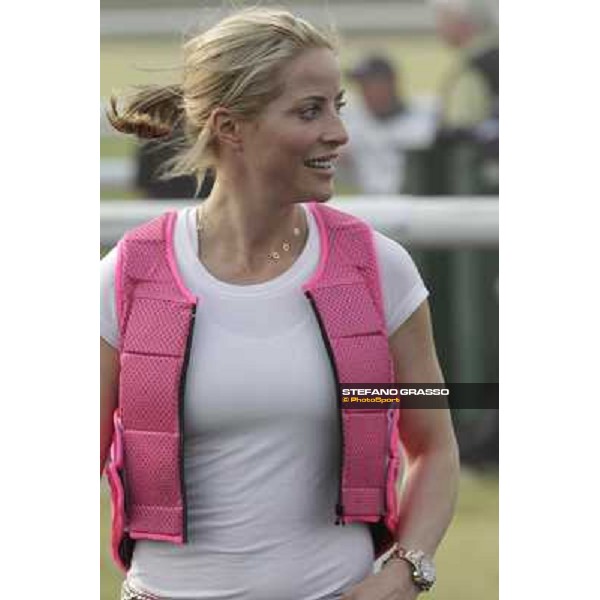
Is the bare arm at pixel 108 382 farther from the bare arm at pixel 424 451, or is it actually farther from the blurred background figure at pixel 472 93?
the blurred background figure at pixel 472 93

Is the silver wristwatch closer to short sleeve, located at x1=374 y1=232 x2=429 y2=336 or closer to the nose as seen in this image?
short sleeve, located at x1=374 y1=232 x2=429 y2=336

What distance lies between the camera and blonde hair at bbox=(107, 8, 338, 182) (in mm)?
1346

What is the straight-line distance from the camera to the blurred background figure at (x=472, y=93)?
1.71 meters

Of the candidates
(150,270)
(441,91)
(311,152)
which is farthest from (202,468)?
(441,91)

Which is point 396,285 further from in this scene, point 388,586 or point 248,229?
point 388,586

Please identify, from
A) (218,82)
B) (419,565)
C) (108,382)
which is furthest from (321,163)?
(419,565)

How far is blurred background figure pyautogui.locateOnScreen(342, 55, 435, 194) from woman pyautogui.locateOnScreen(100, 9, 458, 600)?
0.41 meters

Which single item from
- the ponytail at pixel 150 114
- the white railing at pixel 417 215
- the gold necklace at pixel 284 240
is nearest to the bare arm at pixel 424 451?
the gold necklace at pixel 284 240

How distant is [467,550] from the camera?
1.68 metres

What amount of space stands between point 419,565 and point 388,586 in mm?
47
